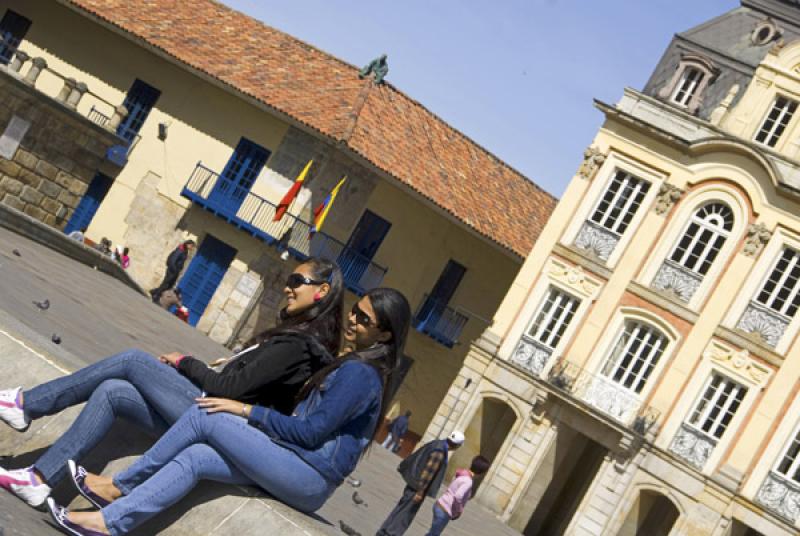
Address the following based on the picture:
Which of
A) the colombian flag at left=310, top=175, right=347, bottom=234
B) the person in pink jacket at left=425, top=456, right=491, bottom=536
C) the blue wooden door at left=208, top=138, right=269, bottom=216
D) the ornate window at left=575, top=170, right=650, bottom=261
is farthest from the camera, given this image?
the blue wooden door at left=208, top=138, right=269, bottom=216

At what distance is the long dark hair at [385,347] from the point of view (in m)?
6.71

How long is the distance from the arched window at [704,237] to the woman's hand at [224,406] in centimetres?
2703

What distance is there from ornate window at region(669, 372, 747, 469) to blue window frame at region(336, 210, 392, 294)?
10030 millimetres

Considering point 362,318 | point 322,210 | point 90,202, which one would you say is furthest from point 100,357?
point 90,202

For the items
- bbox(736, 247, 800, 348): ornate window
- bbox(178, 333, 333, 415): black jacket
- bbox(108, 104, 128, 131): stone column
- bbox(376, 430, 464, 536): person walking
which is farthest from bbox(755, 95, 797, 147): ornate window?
bbox(178, 333, 333, 415): black jacket

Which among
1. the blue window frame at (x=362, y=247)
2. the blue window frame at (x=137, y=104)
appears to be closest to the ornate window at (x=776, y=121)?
the blue window frame at (x=362, y=247)

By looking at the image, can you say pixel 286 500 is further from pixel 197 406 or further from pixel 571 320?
pixel 571 320

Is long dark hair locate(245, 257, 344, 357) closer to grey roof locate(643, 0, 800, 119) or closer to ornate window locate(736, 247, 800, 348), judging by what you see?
ornate window locate(736, 247, 800, 348)

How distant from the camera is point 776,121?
32.8 metres

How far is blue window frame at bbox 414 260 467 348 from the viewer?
129 feet

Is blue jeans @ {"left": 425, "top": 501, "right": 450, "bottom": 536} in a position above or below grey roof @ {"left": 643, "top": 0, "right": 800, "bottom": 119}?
below

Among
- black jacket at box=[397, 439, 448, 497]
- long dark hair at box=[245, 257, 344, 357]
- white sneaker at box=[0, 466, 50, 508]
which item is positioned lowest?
white sneaker at box=[0, 466, 50, 508]

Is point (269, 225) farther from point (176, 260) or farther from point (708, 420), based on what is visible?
point (708, 420)

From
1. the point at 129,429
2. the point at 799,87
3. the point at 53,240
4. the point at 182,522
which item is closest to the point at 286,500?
the point at 182,522
